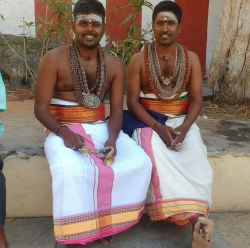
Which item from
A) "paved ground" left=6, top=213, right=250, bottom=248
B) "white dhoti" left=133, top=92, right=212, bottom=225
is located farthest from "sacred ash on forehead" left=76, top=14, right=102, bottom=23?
"paved ground" left=6, top=213, right=250, bottom=248

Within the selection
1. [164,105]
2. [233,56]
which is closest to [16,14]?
[233,56]

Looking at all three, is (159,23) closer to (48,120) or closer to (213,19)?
(48,120)

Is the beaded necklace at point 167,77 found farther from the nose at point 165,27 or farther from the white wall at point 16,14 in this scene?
the white wall at point 16,14

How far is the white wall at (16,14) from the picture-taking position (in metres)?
6.46

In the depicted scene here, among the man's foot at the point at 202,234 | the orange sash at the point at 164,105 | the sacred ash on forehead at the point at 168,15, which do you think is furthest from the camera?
the orange sash at the point at 164,105

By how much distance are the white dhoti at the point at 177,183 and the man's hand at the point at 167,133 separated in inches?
1.3

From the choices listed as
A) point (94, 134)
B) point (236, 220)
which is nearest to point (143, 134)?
point (94, 134)

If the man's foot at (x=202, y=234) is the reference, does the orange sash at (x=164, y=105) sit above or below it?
above

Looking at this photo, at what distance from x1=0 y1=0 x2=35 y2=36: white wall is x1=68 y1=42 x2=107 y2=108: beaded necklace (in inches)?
131

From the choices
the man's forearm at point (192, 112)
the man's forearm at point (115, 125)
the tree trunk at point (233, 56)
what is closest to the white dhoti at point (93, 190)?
the man's forearm at point (115, 125)

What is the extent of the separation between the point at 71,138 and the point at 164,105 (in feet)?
2.80

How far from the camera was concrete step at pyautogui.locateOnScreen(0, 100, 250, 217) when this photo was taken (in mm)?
3479

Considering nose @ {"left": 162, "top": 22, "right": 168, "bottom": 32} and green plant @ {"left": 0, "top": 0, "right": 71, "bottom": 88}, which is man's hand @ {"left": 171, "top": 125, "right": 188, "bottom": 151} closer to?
nose @ {"left": 162, "top": 22, "right": 168, "bottom": 32}

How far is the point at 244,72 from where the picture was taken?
5.30m
